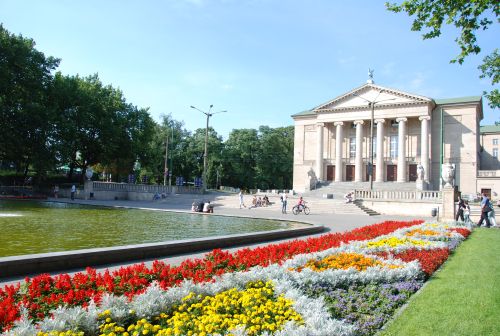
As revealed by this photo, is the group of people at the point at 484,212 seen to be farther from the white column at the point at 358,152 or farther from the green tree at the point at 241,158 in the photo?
the green tree at the point at 241,158

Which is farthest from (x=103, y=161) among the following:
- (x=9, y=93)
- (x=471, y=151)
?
(x=471, y=151)

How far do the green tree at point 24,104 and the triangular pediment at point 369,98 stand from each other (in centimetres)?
4290

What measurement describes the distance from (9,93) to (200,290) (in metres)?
45.9

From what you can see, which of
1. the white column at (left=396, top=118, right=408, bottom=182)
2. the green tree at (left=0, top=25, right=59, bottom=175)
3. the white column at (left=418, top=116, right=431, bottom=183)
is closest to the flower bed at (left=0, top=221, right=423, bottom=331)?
the green tree at (left=0, top=25, right=59, bottom=175)

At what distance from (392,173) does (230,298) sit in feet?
211

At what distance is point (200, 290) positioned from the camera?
6.40 m

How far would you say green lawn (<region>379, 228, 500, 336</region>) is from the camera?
573 centimetres

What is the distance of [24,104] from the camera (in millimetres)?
44125

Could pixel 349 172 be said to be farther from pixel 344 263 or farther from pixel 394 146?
pixel 344 263

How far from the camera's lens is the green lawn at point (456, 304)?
18.8 feet

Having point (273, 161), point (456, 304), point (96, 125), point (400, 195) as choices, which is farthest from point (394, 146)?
point (456, 304)

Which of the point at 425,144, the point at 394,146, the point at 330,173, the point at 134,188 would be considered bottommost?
the point at 134,188

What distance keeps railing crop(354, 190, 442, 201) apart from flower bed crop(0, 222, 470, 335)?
30.9 meters

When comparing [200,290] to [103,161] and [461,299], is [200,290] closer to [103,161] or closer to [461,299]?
[461,299]
